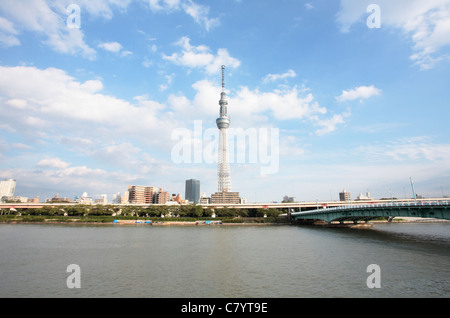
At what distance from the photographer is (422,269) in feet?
77.6

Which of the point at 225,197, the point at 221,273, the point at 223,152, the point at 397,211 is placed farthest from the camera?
the point at 225,197

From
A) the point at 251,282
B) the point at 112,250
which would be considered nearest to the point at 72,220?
the point at 112,250

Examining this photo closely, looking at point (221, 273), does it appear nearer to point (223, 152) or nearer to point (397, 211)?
point (397, 211)

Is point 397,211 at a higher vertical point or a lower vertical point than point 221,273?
higher

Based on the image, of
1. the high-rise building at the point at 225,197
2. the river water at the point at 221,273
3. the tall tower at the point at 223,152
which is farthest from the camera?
the high-rise building at the point at 225,197

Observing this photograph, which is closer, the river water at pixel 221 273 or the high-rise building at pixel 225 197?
the river water at pixel 221 273

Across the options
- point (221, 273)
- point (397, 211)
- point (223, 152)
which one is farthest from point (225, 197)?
point (221, 273)

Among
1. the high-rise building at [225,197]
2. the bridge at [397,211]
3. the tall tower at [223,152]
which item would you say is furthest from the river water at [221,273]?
the high-rise building at [225,197]

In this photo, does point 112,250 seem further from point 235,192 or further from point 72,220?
point 235,192

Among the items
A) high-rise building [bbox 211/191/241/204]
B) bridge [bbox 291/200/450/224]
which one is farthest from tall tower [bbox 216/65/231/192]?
bridge [bbox 291/200/450/224]

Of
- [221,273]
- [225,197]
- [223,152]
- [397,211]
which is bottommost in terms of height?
[221,273]

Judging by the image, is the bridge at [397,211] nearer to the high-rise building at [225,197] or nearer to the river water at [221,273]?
the river water at [221,273]

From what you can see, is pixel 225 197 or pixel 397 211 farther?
pixel 225 197

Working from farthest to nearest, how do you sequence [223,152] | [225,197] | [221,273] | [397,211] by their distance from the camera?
[225,197] < [223,152] < [397,211] < [221,273]
